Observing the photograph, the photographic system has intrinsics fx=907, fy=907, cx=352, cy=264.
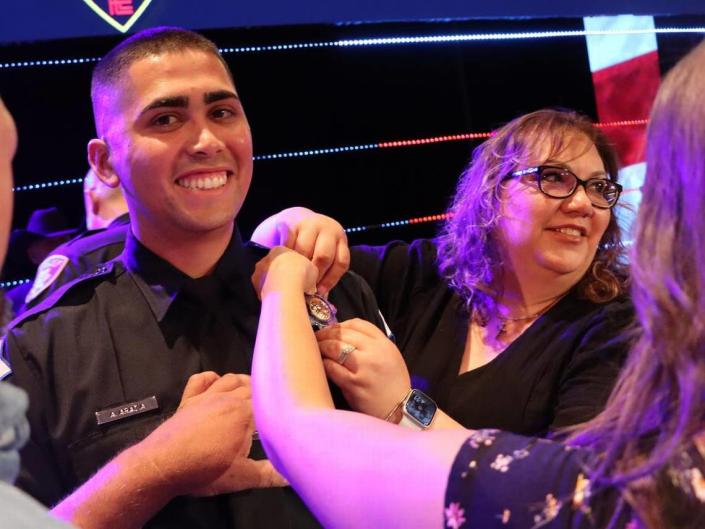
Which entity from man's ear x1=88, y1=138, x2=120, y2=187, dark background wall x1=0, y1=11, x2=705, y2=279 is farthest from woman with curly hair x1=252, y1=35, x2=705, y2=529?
dark background wall x1=0, y1=11, x2=705, y2=279

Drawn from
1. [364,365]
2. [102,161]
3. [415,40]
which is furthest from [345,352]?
[415,40]

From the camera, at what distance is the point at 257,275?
1694 millimetres

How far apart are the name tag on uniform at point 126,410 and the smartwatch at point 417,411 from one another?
0.47 metres

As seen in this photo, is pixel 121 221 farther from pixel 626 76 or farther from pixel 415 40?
pixel 626 76

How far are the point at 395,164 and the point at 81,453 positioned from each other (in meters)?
2.80

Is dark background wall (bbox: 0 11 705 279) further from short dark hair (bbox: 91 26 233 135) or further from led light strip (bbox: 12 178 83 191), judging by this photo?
short dark hair (bbox: 91 26 233 135)

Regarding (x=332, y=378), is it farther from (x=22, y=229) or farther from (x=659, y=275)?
(x=22, y=229)

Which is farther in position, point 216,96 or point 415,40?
point 415,40

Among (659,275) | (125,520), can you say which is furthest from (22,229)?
(659,275)

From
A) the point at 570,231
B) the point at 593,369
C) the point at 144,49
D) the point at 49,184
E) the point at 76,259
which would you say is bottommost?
the point at 593,369

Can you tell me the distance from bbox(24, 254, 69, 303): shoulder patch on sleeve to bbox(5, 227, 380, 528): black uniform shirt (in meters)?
0.72

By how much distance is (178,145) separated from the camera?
1.68 meters

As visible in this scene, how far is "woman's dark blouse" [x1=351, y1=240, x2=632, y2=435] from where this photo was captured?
190 centimetres

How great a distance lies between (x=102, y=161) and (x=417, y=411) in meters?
0.80
